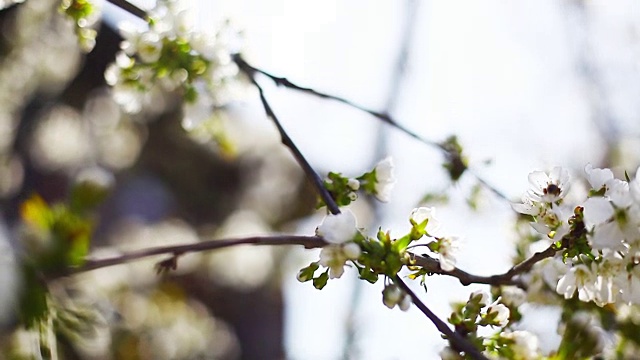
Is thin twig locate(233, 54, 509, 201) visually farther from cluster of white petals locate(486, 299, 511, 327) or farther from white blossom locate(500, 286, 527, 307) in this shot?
cluster of white petals locate(486, 299, 511, 327)

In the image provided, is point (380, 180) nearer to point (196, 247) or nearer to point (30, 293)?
point (196, 247)

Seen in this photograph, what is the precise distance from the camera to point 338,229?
60 cm

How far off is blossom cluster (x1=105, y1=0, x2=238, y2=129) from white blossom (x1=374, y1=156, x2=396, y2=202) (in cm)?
29

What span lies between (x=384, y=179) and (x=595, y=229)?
10.5 inches

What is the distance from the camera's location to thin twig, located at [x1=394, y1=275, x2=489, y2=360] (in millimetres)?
556

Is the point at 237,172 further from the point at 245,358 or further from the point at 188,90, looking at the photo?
the point at 188,90

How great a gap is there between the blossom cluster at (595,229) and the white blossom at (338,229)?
17 cm

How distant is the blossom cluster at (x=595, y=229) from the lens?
0.58 metres

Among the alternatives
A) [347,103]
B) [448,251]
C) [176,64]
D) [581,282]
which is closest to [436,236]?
[448,251]

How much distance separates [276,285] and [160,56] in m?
2.77

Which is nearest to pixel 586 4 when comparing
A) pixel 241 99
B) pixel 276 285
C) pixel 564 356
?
pixel 276 285

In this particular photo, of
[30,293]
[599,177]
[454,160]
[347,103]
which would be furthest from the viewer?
[454,160]

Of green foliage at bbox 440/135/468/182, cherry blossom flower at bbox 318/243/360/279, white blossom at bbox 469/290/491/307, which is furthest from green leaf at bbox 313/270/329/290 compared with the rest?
green foliage at bbox 440/135/468/182

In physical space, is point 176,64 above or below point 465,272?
above
